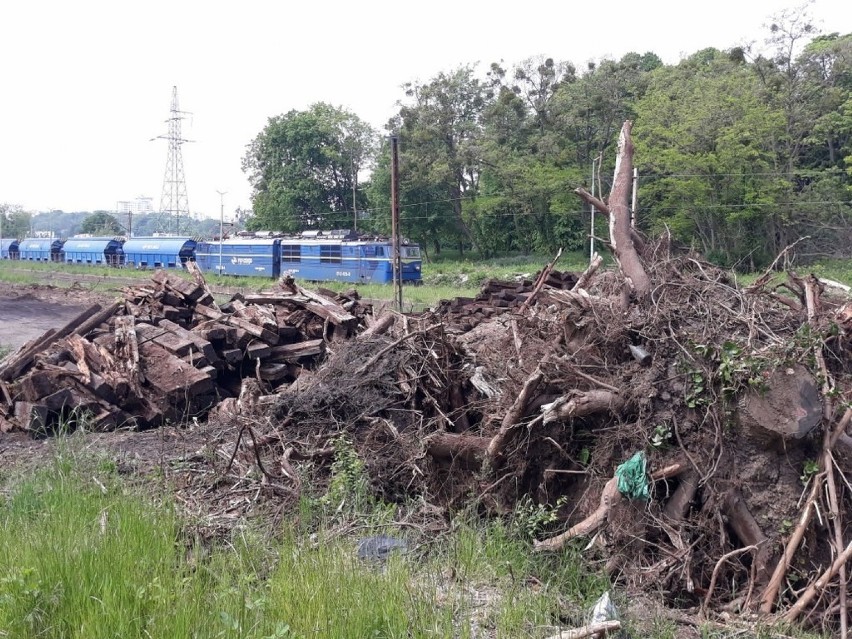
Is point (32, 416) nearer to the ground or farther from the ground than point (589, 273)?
nearer to the ground

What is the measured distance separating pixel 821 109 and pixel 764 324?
130 ft

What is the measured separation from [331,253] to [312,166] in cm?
2860

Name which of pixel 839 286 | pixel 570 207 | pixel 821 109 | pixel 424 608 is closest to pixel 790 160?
pixel 821 109

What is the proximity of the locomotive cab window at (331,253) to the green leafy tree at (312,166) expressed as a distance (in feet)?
81.4

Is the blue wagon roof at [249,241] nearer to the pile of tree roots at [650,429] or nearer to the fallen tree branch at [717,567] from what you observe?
the pile of tree roots at [650,429]

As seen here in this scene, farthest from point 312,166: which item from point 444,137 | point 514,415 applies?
point 514,415

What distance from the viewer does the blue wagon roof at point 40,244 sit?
58.9m

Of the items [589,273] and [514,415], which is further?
[589,273]

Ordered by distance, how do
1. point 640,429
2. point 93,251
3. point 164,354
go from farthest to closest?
1. point 93,251
2. point 164,354
3. point 640,429

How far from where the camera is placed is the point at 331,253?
127ft

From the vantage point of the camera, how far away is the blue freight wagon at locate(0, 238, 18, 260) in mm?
64812

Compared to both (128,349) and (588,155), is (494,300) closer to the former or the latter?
(128,349)

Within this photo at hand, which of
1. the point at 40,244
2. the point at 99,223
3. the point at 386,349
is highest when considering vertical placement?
the point at 99,223

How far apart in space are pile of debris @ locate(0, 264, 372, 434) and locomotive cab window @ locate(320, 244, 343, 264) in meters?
25.6
